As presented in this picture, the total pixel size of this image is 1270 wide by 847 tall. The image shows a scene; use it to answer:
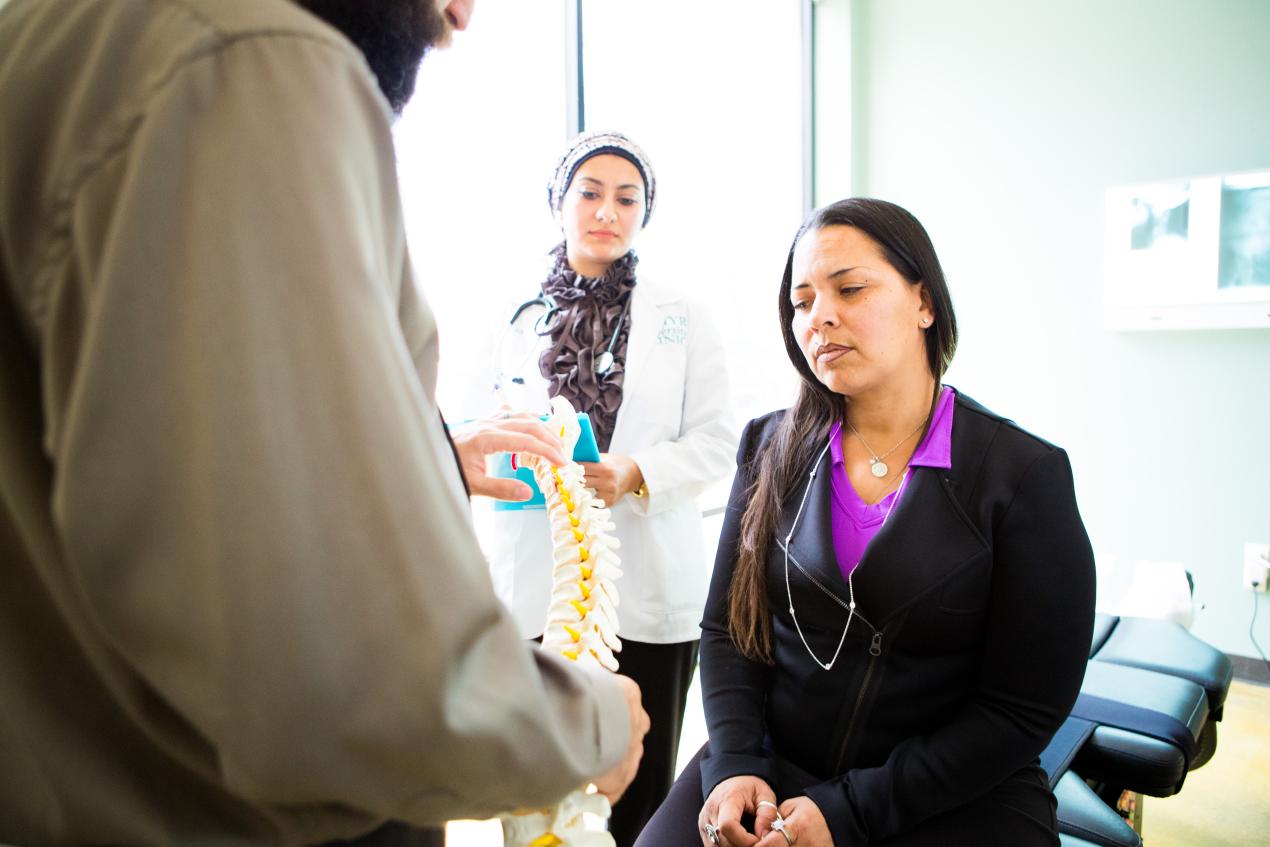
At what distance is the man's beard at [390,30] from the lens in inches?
24.7

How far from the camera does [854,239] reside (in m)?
1.48

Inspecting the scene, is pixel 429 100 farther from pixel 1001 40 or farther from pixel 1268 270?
pixel 1268 270

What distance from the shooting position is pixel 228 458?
40cm

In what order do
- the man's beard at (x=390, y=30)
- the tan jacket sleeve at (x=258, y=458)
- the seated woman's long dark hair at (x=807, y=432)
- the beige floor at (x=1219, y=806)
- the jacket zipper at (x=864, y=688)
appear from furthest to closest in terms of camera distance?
the beige floor at (x=1219, y=806) → the seated woman's long dark hair at (x=807, y=432) → the jacket zipper at (x=864, y=688) → the man's beard at (x=390, y=30) → the tan jacket sleeve at (x=258, y=458)

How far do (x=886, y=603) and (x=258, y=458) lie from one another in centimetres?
110

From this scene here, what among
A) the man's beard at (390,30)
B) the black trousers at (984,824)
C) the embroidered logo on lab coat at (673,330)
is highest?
the man's beard at (390,30)

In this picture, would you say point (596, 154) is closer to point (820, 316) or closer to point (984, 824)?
point (820, 316)

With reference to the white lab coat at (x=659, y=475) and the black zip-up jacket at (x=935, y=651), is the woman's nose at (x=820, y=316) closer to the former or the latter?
the black zip-up jacket at (x=935, y=651)

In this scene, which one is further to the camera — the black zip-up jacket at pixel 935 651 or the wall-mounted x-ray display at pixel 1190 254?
the wall-mounted x-ray display at pixel 1190 254

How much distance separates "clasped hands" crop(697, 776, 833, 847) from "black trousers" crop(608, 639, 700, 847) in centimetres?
51

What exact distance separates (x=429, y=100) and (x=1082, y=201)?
275cm

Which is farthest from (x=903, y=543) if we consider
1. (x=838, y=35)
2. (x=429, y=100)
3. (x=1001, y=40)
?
(x=838, y=35)

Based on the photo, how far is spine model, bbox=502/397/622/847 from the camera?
807 millimetres

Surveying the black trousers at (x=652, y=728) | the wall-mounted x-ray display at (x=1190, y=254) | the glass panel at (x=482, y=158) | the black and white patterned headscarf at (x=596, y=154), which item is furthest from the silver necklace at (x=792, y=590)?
the wall-mounted x-ray display at (x=1190, y=254)
